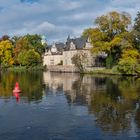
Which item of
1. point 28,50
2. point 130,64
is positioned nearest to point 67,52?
point 28,50

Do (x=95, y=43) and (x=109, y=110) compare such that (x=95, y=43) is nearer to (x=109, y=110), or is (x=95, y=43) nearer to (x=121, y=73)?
(x=121, y=73)

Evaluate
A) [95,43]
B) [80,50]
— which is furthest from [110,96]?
[80,50]

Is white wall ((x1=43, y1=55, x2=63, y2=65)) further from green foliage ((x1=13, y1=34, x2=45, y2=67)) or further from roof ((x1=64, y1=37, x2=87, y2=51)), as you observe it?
roof ((x1=64, y1=37, x2=87, y2=51))

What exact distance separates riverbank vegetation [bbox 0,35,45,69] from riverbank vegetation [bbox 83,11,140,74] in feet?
120

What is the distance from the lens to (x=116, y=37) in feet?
290

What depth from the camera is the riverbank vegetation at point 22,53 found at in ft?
418

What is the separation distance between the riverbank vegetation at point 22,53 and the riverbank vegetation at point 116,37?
120 ft

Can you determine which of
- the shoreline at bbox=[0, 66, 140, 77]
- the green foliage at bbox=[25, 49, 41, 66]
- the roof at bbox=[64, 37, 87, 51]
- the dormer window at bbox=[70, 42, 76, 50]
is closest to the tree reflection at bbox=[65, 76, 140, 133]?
the shoreline at bbox=[0, 66, 140, 77]

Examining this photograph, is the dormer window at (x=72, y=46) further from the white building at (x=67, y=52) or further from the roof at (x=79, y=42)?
the roof at (x=79, y=42)

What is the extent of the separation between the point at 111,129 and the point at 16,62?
390 feet

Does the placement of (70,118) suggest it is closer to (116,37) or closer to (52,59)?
(116,37)

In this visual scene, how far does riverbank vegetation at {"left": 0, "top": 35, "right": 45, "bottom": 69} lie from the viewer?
127438 mm

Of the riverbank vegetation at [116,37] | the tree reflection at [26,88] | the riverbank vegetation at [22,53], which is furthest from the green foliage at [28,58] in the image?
the tree reflection at [26,88]

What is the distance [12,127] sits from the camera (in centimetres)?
2312
